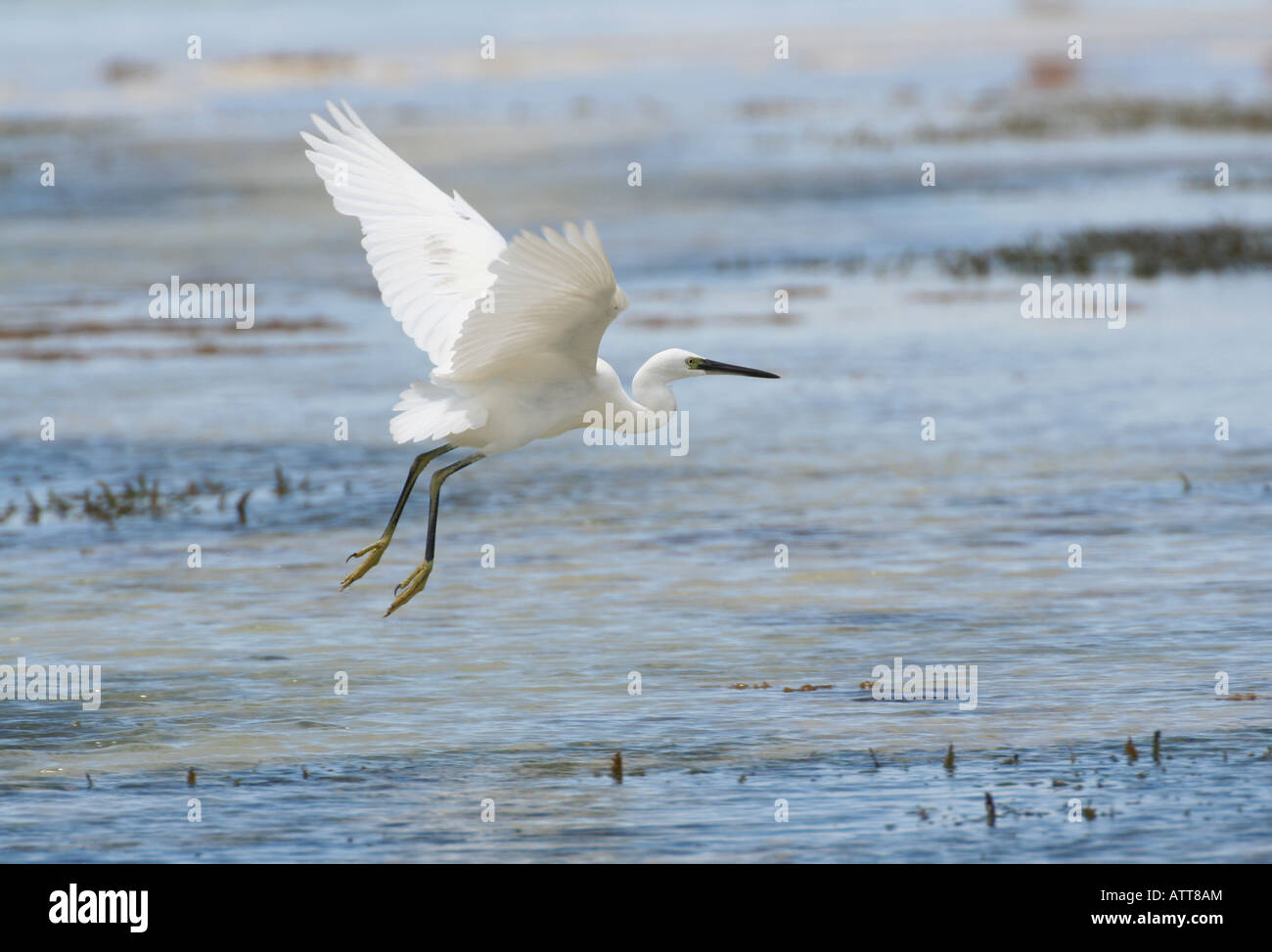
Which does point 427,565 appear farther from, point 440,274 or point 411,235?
point 411,235

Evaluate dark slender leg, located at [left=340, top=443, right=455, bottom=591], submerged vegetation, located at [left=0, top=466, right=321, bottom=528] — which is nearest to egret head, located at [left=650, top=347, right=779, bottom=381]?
dark slender leg, located at [left=340, top=443, right=455, bottom=591]

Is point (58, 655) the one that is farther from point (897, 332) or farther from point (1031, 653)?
point (897, 332)

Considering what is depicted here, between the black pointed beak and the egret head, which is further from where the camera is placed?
the egret head

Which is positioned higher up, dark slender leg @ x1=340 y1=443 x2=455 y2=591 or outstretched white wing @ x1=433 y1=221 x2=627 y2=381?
outstretched white wing @ x1=433 y1=221 x2=627 y2=381

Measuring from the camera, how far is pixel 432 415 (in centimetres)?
987

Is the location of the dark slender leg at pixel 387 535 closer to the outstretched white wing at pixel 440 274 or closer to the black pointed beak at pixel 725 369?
the outstretched white wing at pixel 440 274

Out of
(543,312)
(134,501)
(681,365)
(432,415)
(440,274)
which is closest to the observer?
(543,312)

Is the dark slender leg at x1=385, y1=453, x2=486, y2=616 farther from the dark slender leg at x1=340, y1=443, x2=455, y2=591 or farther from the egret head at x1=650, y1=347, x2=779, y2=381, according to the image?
the egret head at x1=650, y1=347, x2=779, y2=381

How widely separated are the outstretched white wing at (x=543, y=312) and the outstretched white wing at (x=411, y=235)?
48 cm

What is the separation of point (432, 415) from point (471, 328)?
0.62m

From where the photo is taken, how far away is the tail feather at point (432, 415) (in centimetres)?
969

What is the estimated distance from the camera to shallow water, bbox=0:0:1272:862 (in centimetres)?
826

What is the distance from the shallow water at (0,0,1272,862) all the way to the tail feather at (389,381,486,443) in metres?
1.20

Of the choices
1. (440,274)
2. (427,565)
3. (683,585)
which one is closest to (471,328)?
(440,274)
